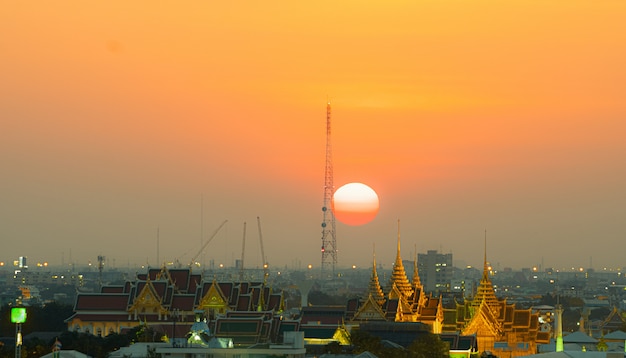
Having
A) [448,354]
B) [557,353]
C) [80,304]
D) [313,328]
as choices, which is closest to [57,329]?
[80,304]

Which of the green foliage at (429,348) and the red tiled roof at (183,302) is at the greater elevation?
the red tiled roof at (183,302)

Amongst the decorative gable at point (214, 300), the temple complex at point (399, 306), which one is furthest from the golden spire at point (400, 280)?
the decorative gable at point (214, 300)

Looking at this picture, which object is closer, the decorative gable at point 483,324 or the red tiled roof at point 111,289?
the decorative gable at point 483,324

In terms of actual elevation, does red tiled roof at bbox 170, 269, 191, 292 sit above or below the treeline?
above

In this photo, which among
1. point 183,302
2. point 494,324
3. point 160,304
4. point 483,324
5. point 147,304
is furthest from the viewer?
point 183,302

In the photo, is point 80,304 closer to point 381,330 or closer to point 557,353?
point 381,330

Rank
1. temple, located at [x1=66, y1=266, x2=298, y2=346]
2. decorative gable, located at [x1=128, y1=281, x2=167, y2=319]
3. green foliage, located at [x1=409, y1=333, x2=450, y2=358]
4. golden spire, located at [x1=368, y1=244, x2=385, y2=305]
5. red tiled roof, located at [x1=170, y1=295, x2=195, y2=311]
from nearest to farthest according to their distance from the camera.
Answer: green foliage, located at [x1=409, y1=333, x2=450, y2=358] < temple, located at [x1=66, y1=266, x2=298, y2=346] < decorative gable, located at [x1=128, y1=281, x2=167, y2=319] < red tiled roof, located at [x1=170, y1=295, x2=195, y2=311] < golden spire, located at [x1=368, y1=244, x2=385, y2=305]

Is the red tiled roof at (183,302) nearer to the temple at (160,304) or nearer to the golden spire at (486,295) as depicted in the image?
the temple at (160,304)

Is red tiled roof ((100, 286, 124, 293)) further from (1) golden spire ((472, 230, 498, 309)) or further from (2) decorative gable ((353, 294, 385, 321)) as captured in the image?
(1) golden spire ((472, 230, 498, 309))

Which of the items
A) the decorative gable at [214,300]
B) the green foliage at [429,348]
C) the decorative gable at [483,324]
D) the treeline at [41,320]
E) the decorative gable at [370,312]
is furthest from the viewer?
the decorative gable at [214,300]

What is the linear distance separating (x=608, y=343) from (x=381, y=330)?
105ft

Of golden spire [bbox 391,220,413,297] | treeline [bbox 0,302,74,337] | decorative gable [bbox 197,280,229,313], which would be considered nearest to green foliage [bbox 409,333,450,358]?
decorative gable [bbox 197,280,229,313]

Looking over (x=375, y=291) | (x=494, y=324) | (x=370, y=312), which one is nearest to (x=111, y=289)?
(x=375, y=291)

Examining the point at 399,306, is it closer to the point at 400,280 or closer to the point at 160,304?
the point at 400,280
